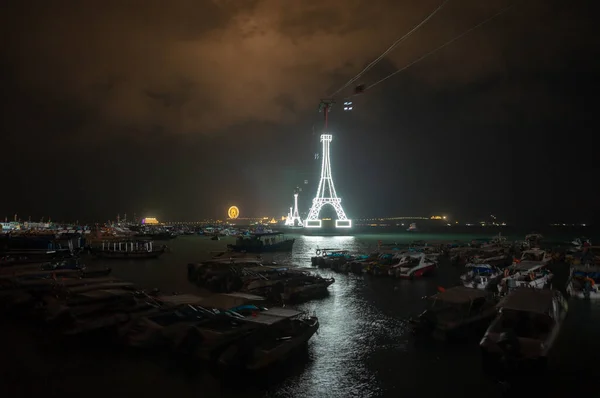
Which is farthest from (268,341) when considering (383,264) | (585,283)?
(383,264)

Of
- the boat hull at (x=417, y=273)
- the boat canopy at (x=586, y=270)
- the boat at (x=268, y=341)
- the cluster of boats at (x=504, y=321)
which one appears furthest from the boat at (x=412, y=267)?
the boat at (x=268, y=341)

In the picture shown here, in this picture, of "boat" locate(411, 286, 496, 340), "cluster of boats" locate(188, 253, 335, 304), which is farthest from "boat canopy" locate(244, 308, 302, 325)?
"cluster of boats" locate(188, 253, 335, 304)

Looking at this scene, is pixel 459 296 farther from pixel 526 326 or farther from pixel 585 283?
pixel 585 283

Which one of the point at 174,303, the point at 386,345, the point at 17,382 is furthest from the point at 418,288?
the point at 17,382

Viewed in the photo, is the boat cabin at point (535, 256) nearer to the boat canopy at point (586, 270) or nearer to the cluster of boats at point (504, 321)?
the boat canopy at point (586, 270)

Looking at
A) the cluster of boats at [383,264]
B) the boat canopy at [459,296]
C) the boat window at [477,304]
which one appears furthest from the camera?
the cluster of boats at [383,264]

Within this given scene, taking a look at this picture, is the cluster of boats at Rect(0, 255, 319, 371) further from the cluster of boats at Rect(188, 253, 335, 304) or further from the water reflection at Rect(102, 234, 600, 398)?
the cluster of boats at Rect(188, 253, 335, 304)
